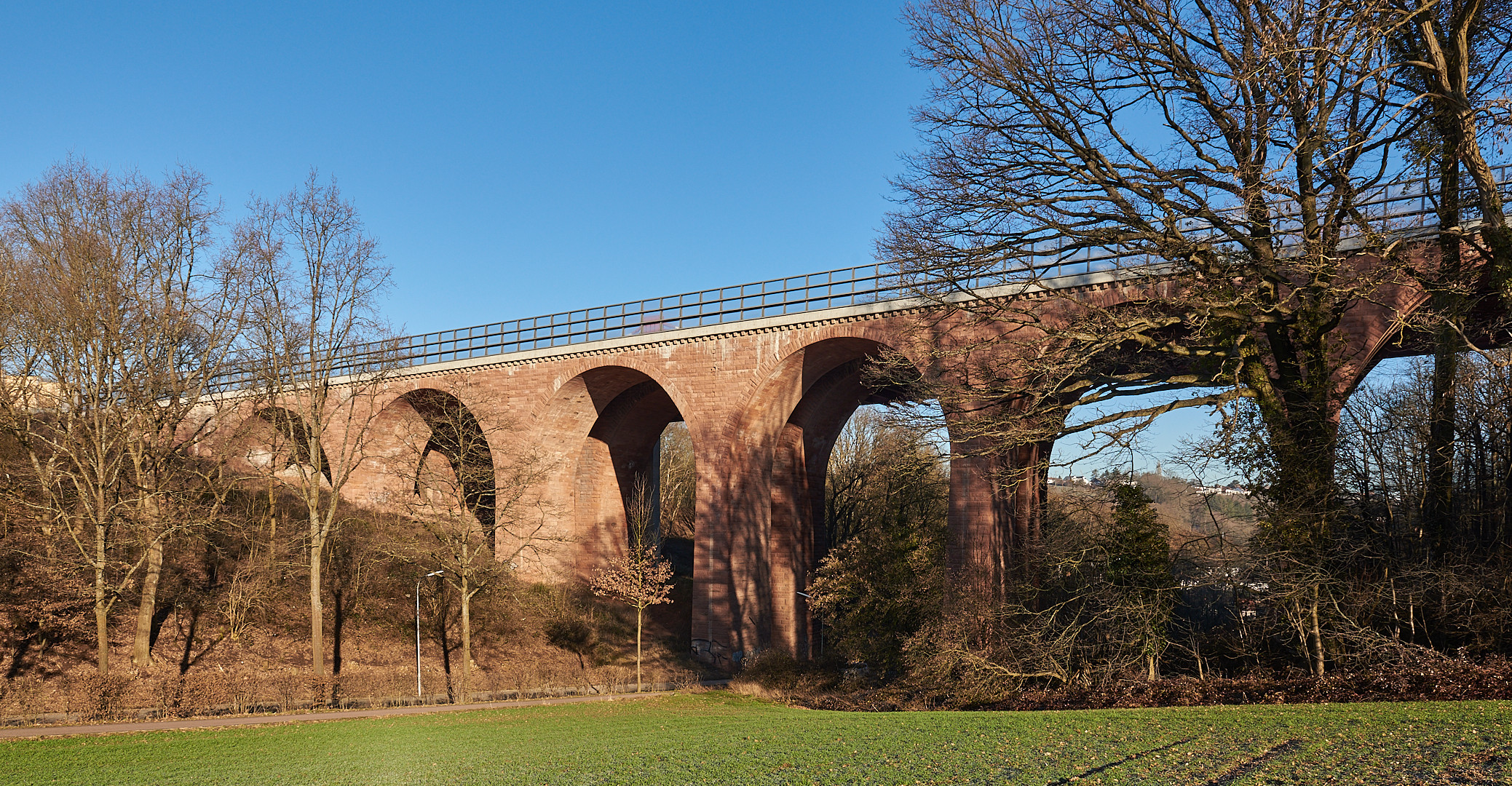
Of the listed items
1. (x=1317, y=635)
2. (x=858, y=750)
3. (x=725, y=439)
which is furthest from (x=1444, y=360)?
(x=725, y=439)

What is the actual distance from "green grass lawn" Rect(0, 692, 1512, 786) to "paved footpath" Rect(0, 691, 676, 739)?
97 cm

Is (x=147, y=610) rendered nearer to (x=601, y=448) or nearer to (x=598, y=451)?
(x=598, y=451)

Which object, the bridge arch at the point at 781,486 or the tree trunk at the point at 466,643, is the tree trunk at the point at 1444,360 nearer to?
the bridge arch at the point at 781,486

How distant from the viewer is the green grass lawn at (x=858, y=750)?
8406 millimetres

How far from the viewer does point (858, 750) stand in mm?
11297

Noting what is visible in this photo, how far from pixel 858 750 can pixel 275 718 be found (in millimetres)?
13525

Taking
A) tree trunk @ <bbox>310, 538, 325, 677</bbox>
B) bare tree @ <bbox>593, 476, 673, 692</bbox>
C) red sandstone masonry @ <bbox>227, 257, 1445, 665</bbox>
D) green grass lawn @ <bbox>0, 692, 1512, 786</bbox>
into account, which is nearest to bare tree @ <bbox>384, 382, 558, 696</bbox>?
red sandstone masonry @ <bbox>227, 257, 1445, 665</bbox>

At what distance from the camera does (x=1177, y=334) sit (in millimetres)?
19578

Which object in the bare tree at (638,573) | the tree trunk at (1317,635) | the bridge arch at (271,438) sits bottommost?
the tree trunk at (1317,635)

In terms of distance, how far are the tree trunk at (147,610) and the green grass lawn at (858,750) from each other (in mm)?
7151

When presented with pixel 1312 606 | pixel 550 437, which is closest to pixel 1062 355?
pixel 1312 606

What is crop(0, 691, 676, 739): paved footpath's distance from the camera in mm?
16203

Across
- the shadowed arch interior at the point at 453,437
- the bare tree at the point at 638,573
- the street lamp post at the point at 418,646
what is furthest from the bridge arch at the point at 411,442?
the street lamp post at the point at 418,646

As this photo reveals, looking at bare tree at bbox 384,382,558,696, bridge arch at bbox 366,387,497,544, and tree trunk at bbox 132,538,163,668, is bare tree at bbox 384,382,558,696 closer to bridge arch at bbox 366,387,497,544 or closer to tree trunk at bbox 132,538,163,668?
bridge arch at bbox 366,387,497,544
